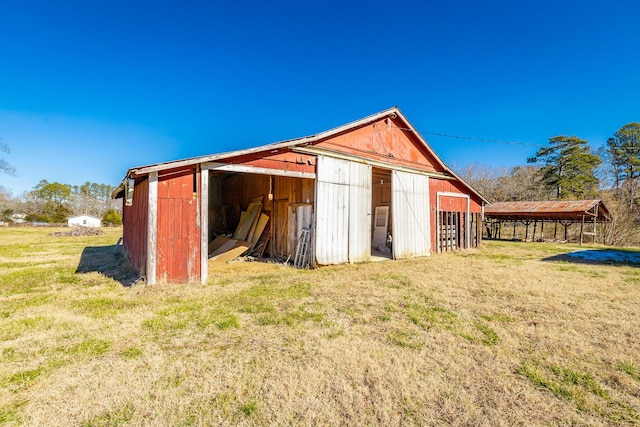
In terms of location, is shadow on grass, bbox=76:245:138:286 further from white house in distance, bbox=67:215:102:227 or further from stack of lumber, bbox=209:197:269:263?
white house in distance, bbox=67:215:102:227

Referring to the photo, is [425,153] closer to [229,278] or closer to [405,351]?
[229,278]

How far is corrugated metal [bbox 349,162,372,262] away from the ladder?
1393 mm

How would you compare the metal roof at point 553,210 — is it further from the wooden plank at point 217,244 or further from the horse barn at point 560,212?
the wooden plank at point 217,244

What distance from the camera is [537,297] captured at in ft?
19.5

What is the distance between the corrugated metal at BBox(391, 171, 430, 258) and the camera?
1122 centimetres

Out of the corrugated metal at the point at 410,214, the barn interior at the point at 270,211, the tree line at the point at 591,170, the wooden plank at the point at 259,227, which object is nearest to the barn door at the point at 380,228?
the corrugated metal at the point at 410,214

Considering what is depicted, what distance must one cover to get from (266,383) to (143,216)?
6366 millimetres

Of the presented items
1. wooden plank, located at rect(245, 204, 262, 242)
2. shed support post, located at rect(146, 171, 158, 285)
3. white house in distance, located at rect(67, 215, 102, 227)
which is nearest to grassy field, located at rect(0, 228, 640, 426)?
shed support post, located at rect(146, 171, 158, 285)

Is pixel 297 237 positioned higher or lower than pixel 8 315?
higher

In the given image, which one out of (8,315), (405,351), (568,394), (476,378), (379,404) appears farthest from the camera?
(8,315)

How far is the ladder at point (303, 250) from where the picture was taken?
9.23 meters

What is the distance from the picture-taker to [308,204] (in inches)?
380

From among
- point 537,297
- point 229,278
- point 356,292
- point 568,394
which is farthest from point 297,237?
point 568,394

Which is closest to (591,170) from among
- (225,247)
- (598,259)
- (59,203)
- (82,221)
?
(598,259)
